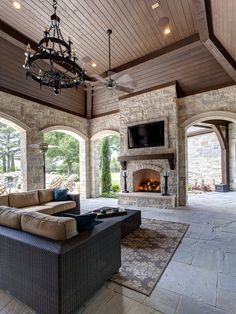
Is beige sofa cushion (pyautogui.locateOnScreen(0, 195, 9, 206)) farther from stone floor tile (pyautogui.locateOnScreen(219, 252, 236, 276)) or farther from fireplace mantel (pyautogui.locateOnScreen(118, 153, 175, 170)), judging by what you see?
stone floor tile (pyautogui.locateOnScreen(219, 252, 236, 276))

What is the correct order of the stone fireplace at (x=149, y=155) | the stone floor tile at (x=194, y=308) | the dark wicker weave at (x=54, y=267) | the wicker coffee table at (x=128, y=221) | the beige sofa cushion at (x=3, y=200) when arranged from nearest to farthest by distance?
the dark wicker weave at (x=54, y=267) → the stone floor tile at (x=194, y=308) → the wicker coffee table at (x=128, y=221) → the beige sofa cushion at (x=3, y=200) → the stone fireplace at (x=149, y=155)

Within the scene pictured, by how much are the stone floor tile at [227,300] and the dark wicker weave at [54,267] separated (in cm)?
123

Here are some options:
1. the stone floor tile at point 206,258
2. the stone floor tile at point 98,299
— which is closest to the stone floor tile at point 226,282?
the stone floor tile at point 206,258

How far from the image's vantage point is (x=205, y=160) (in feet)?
33.6

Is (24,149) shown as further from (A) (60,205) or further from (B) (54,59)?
(B) (54,59)

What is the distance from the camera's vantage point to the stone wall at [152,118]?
20.4 feet

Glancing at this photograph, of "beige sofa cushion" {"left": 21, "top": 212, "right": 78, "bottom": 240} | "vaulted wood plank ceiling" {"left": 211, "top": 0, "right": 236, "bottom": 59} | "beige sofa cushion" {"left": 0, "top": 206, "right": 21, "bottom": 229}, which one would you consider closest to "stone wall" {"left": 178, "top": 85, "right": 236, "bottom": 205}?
"vaulted wood plank ceiling" {"left": 211, "top": 0, "right": 236, "bottom": 59}

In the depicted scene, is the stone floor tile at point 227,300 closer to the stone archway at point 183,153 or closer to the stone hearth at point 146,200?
the stone hearth at point 146,200

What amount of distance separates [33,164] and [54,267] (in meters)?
5.12

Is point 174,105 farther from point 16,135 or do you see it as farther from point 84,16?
point 16,135

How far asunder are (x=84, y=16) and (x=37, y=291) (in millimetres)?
5336

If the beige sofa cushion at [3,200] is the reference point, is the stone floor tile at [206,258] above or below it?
below

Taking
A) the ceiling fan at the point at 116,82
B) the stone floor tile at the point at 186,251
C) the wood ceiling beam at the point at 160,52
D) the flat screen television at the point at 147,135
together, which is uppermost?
the wood ceiling beam at the point at 160,52

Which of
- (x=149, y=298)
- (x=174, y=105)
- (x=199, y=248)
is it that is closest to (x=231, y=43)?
(x=174, y=105)
